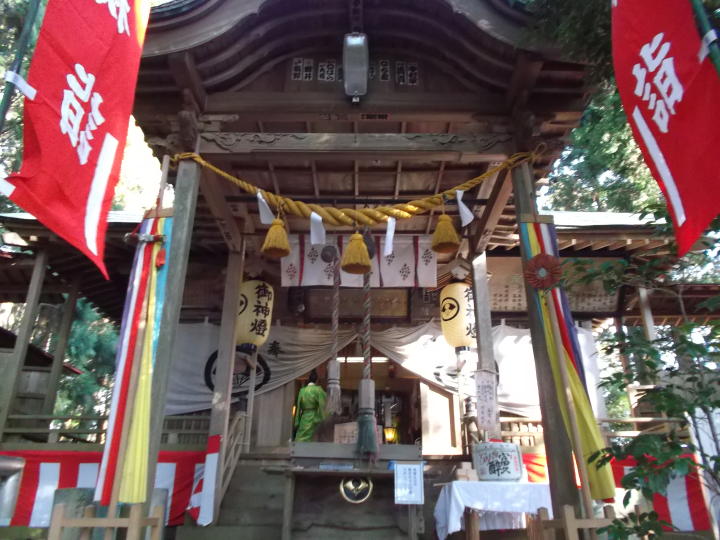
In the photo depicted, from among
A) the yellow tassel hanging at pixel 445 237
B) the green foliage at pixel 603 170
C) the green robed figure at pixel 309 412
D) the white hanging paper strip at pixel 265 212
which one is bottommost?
the green robed figure at pixel 309 412

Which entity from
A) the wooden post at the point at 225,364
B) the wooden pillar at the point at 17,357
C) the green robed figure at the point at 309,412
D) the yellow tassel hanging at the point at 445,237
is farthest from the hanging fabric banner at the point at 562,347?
the wooden pillar at the point at 17,357

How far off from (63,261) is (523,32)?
8.38 meters

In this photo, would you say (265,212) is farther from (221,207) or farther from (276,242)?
(221,207)

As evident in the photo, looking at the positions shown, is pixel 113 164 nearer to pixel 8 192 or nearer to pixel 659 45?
pixel 8 192

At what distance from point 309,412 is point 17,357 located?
4786 millimetres

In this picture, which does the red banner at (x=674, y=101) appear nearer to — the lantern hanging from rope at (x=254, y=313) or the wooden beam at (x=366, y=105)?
the wooden beam at (x=366, y=105)

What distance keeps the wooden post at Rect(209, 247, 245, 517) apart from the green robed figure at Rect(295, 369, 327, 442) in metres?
1.08

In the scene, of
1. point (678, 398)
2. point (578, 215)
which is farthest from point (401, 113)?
point (578, 215)

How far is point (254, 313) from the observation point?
8.85m

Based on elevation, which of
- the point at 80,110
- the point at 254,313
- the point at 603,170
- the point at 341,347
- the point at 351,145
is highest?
the point at 603,170

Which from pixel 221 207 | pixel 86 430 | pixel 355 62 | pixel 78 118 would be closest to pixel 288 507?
pixel 86 430

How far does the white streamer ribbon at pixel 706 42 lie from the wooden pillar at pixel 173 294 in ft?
15.1

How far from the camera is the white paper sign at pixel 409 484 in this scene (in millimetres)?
5324

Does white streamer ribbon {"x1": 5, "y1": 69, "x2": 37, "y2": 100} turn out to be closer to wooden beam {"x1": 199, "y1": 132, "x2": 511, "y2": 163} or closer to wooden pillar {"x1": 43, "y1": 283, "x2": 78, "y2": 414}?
wooden beam {"x1": 199, "y1": 132, "x2": 511, "y2": 163}
